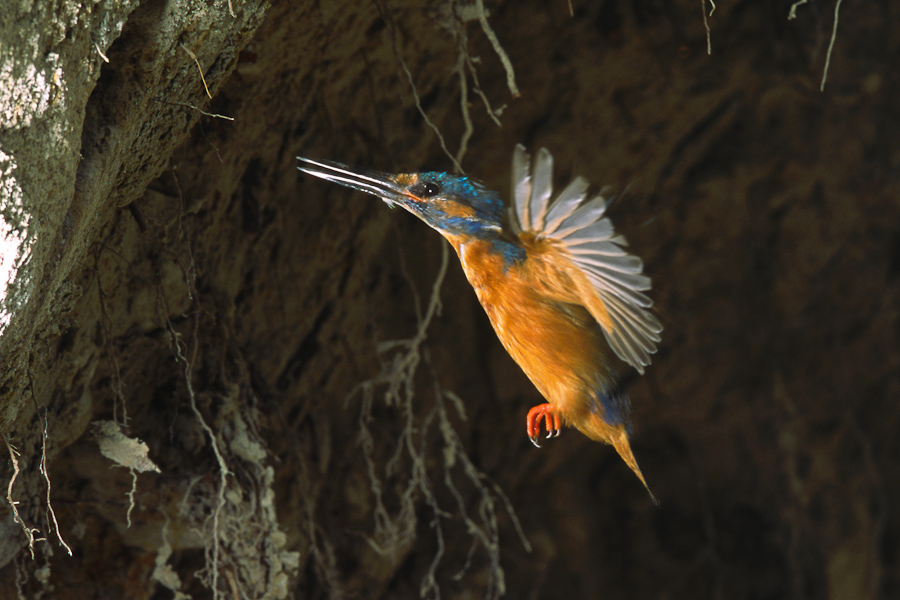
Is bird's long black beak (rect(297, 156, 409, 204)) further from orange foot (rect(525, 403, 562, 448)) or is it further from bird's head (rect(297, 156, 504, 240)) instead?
orange foot (rect(525, 403, 562, 448))

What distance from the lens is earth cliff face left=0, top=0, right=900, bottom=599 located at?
4.24ft

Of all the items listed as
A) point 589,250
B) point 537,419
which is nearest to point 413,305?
point 537,419

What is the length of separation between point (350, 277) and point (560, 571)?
66.8 inches

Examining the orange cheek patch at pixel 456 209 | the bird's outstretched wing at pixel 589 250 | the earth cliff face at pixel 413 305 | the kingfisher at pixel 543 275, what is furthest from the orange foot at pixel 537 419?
the orange cheek patch at pixel 456 209

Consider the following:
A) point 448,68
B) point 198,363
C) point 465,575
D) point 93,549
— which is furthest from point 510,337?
point 465,575

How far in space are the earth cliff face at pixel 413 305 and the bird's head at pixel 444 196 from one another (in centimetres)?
25

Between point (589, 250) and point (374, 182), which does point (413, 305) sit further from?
point (589, 250)

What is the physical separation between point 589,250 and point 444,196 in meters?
0.30

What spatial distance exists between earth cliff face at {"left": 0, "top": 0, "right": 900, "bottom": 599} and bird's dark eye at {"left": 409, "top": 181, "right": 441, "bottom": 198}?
350 millimetres

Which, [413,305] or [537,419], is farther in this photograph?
[413,305]

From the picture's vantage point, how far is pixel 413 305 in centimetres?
260

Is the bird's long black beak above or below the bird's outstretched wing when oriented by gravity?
above

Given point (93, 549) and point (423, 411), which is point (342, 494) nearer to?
point (423, 411)

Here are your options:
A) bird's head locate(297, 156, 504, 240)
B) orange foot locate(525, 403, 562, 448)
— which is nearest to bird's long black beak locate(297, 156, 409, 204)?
bird's head locate(297, 156, 504, 240)
